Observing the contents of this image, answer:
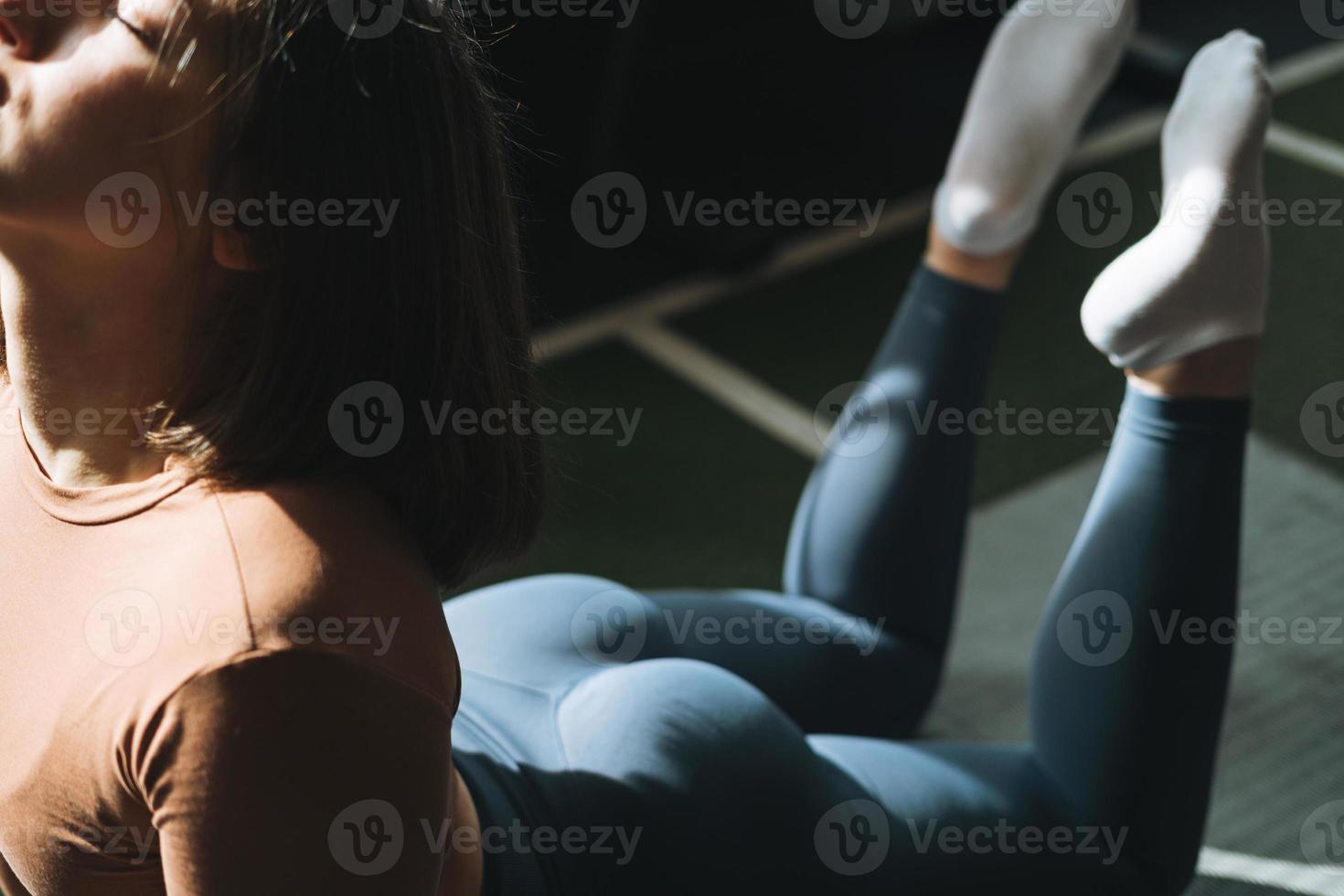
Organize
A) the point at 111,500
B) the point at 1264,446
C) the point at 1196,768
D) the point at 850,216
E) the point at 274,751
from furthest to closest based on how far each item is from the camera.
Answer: the point at 850,216 < the point at 1264,446 < the point at 1196,768 < the point at 111,500 < the point at 274,751

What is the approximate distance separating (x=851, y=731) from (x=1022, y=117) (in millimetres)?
639

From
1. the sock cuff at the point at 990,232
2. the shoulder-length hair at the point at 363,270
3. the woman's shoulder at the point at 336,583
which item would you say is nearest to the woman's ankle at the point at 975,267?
the sock cuff at the point at 990,232

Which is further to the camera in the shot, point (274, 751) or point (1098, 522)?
point (1098, 522)

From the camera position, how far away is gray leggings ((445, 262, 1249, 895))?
1051 millimetres

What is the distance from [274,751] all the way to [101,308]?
28 cm

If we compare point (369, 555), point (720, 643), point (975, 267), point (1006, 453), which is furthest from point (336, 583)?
point (1006, 453)

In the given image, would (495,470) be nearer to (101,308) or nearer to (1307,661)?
(101,308)

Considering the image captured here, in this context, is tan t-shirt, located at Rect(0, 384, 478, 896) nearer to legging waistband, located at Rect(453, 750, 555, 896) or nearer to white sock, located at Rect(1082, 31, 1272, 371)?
legging waistband, located at Rect(453, 750, 555, 896)

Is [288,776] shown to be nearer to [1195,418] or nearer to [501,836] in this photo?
[501,836]

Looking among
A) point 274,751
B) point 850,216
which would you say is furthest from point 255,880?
point 850,216

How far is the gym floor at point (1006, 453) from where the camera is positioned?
167 cm

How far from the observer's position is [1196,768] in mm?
1167

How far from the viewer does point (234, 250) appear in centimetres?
78

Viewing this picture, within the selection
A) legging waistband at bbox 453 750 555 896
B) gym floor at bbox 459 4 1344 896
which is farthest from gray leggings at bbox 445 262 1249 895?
gym floor at bbox 459 4 1344 896
